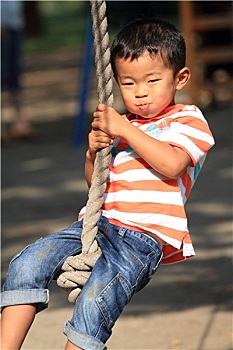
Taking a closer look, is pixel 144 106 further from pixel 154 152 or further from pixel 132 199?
pixel 132 199

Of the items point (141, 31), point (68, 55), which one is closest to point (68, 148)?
point (141, 31)

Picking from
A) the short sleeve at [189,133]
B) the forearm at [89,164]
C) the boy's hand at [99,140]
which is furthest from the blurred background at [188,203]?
the boy's hand at [99,140]

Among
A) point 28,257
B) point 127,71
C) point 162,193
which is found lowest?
point 28,257

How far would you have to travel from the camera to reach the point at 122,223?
3189 millimetres

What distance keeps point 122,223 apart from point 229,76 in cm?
804

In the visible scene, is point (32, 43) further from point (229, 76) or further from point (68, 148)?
point (68, 148)

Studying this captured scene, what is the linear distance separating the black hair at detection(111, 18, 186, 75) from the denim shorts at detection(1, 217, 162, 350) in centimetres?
57

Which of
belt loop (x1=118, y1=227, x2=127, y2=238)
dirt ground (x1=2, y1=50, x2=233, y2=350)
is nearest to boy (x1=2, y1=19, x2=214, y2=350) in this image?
belt loop (x1=118, y1=227, x2=127, y2=238)

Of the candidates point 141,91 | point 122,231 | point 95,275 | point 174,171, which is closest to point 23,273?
point 95,275

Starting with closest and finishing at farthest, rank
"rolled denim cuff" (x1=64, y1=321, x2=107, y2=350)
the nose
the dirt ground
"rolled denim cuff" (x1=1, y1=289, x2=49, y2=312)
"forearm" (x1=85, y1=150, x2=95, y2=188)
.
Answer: "rolled denim cuff" (x1=64, y1=321, x2=107, y2=350) → "rolled denim cuff" (x1=1, y1=289, x2=49, y2=312) → the nose → "forearm" (x1=85, y1=150, x2=95, y2=188) → the dirt ground

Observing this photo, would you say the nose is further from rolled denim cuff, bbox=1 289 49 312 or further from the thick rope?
rolled denim cuff, bbox=1 289 49 312

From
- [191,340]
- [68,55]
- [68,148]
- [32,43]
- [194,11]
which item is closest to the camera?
[191,340]

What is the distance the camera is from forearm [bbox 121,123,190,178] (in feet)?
10.2

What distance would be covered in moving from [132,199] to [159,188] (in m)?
0.10
